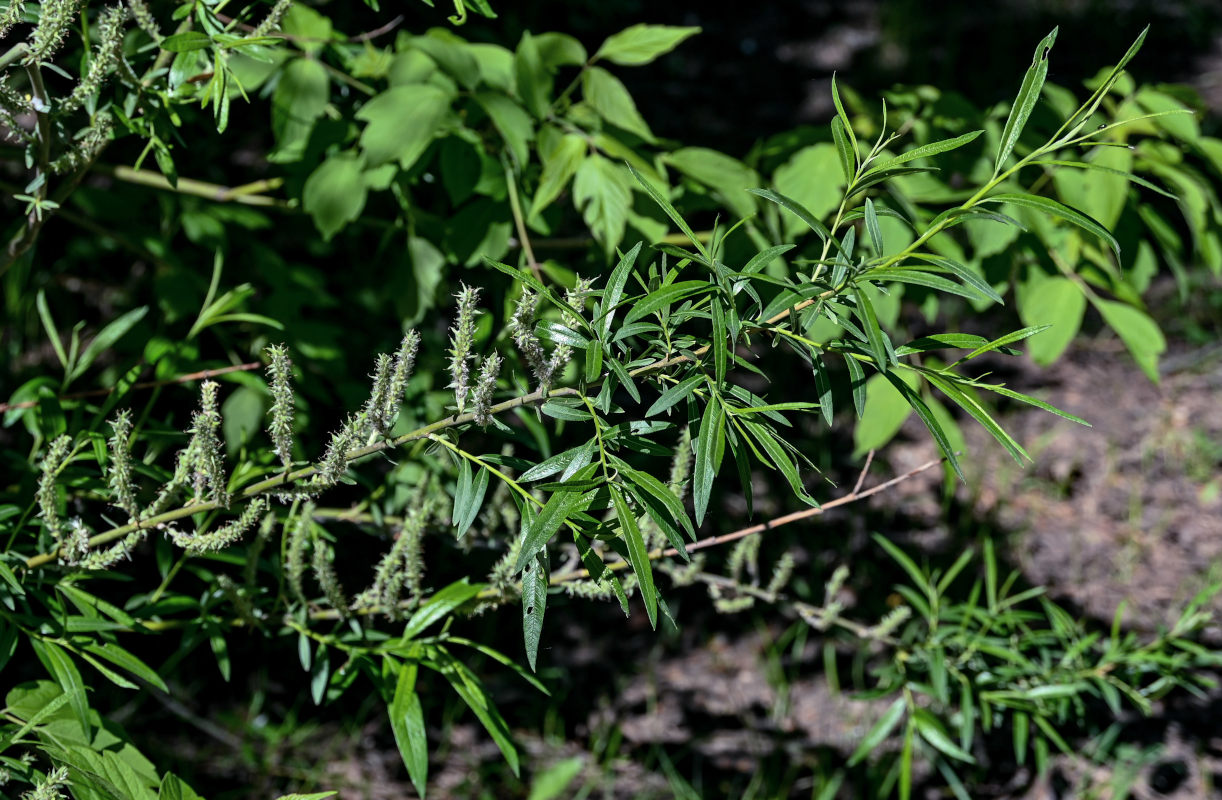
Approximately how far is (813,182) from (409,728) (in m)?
1.10

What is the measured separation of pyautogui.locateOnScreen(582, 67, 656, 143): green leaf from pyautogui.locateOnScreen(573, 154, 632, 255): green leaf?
0.28 feet

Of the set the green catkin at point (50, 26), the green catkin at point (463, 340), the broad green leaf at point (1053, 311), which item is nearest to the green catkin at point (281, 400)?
the green catkin at point (463, 340)

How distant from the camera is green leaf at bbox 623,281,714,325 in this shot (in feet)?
2.82

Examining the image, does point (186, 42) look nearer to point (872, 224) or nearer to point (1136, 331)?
point (872, 224)

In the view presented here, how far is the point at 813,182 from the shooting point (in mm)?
1741

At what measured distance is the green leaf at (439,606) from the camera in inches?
49.0

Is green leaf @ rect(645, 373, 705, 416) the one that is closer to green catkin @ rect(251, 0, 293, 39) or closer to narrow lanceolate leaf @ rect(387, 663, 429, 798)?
narrow lanceolate leaf @ rect(387, 663, 429, 798)

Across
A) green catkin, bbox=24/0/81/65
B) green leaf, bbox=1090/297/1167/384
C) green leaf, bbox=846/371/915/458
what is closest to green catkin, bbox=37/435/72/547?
green catkin, bbox=24/0/81/65

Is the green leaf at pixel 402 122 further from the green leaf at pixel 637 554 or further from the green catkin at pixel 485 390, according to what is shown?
the green leaf at pixel 637 554

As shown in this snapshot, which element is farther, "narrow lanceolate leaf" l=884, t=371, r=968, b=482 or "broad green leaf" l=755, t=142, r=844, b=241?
"broad green leaf" l=755, t=142, r=844, b=241

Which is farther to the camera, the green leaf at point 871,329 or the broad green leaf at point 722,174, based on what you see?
the broad green leaf at point 722,174

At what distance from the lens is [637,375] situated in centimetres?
95

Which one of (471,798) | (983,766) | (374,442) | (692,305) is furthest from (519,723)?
(692,305)

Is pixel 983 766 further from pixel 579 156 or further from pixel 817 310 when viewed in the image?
pixel 817 310
